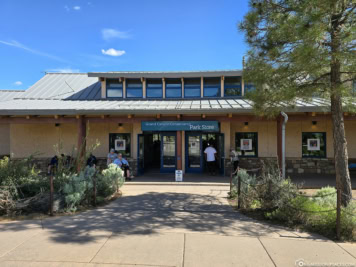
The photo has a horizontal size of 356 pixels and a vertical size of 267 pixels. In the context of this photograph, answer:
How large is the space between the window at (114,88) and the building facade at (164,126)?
0.17 ft

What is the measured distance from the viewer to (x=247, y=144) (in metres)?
12.8

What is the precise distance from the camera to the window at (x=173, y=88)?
45.9 feet

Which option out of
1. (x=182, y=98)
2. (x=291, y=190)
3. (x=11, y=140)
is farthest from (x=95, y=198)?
(x=11, y=140)

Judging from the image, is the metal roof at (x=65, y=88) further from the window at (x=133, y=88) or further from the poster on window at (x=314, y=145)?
the poster on window at (x=314, y=145)

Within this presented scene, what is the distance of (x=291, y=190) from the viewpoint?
5.85 metres

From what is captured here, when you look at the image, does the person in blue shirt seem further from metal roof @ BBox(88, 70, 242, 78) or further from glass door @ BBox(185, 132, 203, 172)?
metal roof @ BBox(88, 70, 242, 78)

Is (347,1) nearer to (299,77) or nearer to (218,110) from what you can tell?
(299,77)

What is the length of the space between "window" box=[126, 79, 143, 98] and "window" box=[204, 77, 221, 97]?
384cm

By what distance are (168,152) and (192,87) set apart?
13.4ft

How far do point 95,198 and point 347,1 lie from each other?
7.41 m

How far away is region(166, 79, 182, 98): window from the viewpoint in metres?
14.0

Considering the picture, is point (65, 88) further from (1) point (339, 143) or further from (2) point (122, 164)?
(1) point (339, 143)

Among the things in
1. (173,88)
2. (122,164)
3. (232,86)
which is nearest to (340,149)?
(122,164)

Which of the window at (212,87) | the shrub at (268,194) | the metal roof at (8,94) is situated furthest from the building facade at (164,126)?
the shrub at (268,194)
